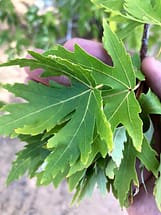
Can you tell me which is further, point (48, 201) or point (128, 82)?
point (48, 201)

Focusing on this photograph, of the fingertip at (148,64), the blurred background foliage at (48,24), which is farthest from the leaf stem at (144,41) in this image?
the blurred background foliage at (48,24)

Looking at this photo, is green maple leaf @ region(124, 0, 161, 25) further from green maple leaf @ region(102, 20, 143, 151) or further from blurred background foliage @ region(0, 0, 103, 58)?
blurred background foliage @ region(0, 0, 103, 58)

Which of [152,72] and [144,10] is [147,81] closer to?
[152,72]

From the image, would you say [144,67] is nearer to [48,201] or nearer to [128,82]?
[128,82]

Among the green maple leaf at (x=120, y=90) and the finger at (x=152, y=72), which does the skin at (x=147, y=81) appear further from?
the green maple leaf at (x=120, y=90)

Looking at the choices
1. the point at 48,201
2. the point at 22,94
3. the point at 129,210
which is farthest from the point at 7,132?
the point at 48,201

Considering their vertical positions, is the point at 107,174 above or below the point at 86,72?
below

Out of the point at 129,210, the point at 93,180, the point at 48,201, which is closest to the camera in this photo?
the point at 93,180

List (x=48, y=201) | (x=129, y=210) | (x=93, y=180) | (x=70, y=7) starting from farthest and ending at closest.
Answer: (x=70, y=7), (x=48, y=201), (x=129, y=210), (x=93, y=180)
